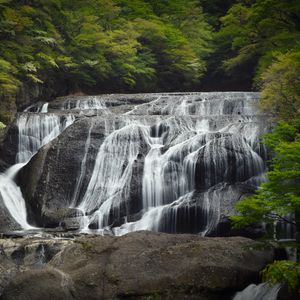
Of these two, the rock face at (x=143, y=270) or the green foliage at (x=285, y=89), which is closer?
the rock face at (x=143, y=270)

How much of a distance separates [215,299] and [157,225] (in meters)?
5.36

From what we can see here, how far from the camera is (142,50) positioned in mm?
30984

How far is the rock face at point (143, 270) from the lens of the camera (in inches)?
369

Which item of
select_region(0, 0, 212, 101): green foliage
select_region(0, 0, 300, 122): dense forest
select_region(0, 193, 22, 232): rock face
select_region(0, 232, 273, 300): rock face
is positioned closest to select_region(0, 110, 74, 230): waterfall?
select_region(0, 193, 22, 232): rock face

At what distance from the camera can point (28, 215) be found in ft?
53.6

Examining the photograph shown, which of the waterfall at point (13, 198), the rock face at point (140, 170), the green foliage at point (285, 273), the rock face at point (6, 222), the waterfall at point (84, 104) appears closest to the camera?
the green foliage at point (285, 273)

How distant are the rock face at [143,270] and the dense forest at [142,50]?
7179 mm

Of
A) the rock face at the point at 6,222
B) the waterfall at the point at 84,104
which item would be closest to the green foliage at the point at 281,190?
the rock face at the point at 6,222

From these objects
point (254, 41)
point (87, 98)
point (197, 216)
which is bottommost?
point (197, 216)

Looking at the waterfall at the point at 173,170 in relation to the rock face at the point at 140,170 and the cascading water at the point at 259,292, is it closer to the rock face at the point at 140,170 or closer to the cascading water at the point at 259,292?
the rock face at the point at 140,170

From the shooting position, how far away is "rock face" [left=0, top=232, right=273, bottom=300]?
9383mm

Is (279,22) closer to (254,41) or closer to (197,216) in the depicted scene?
(254,41)

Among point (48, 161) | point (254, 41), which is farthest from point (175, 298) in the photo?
point (254, 41)

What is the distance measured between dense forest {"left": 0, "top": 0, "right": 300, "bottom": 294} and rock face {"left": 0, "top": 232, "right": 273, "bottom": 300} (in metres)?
7.18
